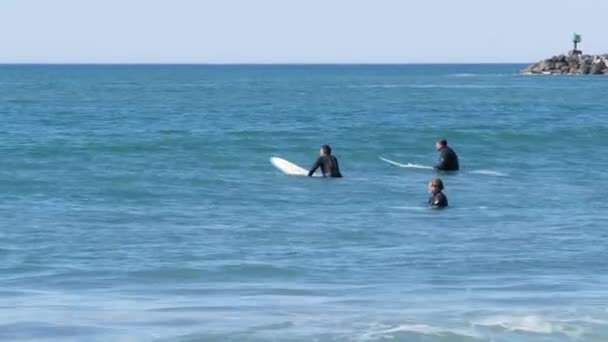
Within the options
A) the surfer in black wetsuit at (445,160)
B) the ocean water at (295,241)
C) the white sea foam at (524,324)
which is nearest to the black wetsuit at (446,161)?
the surfer in black wetsuit at (445,160)

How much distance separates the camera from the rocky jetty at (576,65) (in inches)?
5266

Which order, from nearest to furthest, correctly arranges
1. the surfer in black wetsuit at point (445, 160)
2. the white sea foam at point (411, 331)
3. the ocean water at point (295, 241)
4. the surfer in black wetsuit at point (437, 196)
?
1. the white sea foam at point (411, 331)
2. the ocean water at point (295, 241)
3. the surfer in black wetsuit at point (437, 196)
4. the surfer in black wetsuit at point (445, 160)

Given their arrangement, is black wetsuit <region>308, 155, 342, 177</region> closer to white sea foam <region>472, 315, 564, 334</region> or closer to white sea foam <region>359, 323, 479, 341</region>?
white sea foam <region>472, 315, 564, 334</region>

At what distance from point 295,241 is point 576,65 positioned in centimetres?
12134

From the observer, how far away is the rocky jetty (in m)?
134

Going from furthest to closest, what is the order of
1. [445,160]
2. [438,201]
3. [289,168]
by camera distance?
[289,168], [445,160], [438,201]

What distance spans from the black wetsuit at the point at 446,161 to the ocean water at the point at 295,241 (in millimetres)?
250

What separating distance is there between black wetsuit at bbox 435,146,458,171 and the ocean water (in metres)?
0.25

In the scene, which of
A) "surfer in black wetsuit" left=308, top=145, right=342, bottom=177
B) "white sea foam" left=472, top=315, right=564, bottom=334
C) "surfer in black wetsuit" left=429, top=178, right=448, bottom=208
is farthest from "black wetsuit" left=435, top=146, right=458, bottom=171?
"white sea foam" left=472, top=315, right=564, bottom=334

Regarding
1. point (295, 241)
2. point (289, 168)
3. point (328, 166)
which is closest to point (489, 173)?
point (328, 166)

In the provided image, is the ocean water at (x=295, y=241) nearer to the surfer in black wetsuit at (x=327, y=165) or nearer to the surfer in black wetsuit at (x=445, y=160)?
the surfer in black wetsuit at (x=445, y=160)

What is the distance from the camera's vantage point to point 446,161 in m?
29.4

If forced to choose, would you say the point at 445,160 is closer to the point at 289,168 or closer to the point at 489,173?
the point at 489,173

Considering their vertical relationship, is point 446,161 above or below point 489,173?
above
